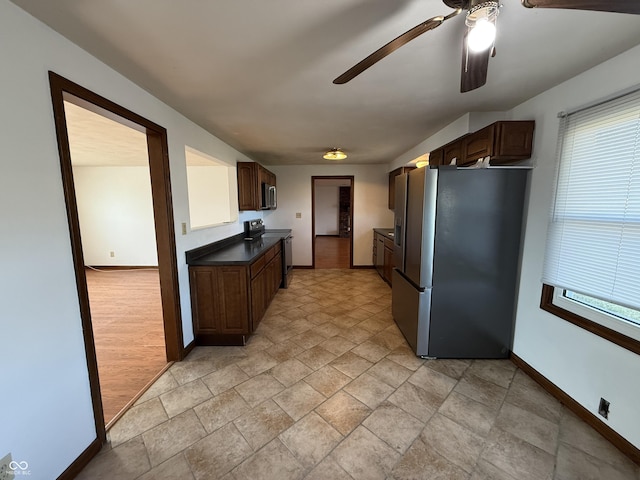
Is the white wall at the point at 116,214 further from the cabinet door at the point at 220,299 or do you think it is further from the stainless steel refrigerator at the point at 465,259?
the stainless steel refrigerator at the point at 465,259

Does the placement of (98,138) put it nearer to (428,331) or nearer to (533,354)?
(428,331)

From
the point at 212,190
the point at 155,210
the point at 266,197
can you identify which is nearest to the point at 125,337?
the point at 155,210

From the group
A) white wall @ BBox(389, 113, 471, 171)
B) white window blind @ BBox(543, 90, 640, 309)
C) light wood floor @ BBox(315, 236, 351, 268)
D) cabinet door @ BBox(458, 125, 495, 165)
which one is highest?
white wall @ BBox(389, 113, 471, 171)

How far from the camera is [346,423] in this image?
1.69 meters

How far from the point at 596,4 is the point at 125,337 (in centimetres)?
412

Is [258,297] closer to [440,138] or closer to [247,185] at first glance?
[247,185]

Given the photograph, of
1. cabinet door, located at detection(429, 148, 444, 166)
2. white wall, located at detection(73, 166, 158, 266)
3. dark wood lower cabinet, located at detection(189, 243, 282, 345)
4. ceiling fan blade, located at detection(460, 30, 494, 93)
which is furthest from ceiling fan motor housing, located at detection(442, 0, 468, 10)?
white wall, located at detection(73, 166, 158, 266)

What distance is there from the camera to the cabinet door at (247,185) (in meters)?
4.00

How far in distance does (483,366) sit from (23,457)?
10.2 ft

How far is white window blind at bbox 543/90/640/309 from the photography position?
1.49 metres

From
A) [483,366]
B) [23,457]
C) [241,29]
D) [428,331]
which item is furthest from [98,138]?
[483,366]

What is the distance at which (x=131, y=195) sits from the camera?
18.0ft

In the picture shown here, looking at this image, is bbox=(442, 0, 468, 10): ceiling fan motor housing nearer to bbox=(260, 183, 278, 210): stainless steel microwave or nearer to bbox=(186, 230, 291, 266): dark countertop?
bbox=(186, 230, 291, 266): dark countertop

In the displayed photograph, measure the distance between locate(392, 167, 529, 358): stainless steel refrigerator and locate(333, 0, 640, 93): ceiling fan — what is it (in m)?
1.02
